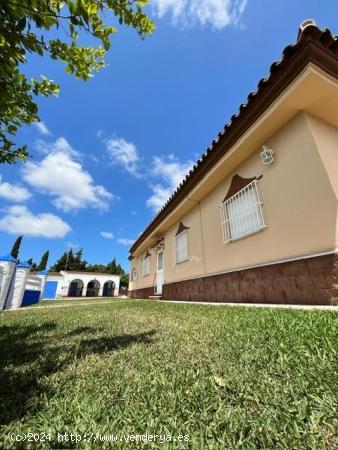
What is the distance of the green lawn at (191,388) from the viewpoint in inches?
37.5

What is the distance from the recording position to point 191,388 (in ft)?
4.30

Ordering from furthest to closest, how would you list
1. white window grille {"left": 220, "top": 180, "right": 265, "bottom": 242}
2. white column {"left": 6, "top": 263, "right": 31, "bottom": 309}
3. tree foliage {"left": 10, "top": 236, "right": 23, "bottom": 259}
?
tree foliage {"left": 10, "top": 236, "right": 23, "bottom": 259}
white column {"left": 6, "top": 263, "right": 31, "bottom": 309}
white window grille {"left": 220, "top": 180, "right": 265, "bottom": 242}

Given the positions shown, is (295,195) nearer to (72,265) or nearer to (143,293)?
(143,293)

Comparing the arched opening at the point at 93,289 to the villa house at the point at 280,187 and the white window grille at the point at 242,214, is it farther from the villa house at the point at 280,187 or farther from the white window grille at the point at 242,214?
the white window grille at the point at 242,214

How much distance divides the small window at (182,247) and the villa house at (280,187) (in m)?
1.50

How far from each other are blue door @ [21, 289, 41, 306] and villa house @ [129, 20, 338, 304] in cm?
1003

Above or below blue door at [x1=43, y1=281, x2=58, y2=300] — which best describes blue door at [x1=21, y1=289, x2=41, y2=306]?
below

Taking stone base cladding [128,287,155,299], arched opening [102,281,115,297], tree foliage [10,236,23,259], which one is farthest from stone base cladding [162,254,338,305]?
tree foliage [10,236,23,259]

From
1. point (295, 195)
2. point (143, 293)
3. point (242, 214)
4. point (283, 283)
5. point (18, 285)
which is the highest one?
point (242, 214)

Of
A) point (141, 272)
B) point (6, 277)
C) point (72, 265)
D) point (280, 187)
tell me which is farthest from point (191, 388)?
point (72, 265)

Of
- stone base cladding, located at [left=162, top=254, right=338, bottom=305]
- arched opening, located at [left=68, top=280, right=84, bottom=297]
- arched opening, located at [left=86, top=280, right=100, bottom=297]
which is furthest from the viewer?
arched opening, located at [left=68, top=280, right=84, bottom=297]

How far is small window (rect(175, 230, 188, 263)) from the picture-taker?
8.59 metres

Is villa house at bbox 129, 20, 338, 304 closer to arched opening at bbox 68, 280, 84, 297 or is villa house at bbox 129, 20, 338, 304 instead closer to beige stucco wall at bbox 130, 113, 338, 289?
beige stucco wall at bbox 130, 113, 338, 289

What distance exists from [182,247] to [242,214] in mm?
A: 3922
